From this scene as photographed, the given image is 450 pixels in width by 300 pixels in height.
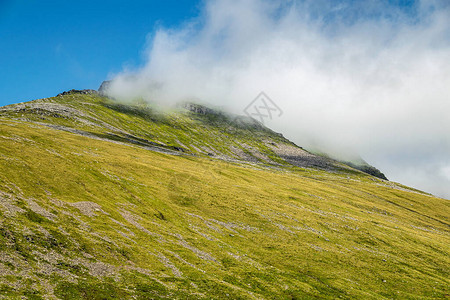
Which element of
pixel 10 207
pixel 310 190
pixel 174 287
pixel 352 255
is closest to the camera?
pixel 174 287

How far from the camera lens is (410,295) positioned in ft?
185

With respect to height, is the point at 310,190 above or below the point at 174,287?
above

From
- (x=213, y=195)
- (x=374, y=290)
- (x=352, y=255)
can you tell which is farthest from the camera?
(x=213, y=195)

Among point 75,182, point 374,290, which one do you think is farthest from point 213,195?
point 374,290

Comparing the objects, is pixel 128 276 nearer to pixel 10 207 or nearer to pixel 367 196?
pixel 10 207

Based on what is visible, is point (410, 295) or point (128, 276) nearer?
point (128, 276)

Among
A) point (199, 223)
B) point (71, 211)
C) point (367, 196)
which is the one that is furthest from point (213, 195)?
point (367, 196)

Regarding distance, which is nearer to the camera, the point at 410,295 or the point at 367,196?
the point at 410,295

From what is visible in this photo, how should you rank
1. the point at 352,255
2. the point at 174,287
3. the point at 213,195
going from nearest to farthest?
the point at 174,287, the point at 352,255, the point at 213,195

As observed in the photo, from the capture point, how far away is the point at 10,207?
48.8 m

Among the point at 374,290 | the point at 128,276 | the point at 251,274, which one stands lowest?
the point at 128,276

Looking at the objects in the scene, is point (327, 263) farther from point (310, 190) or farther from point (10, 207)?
point (310, 190)

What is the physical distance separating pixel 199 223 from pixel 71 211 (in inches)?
1232

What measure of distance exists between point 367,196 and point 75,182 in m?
162
